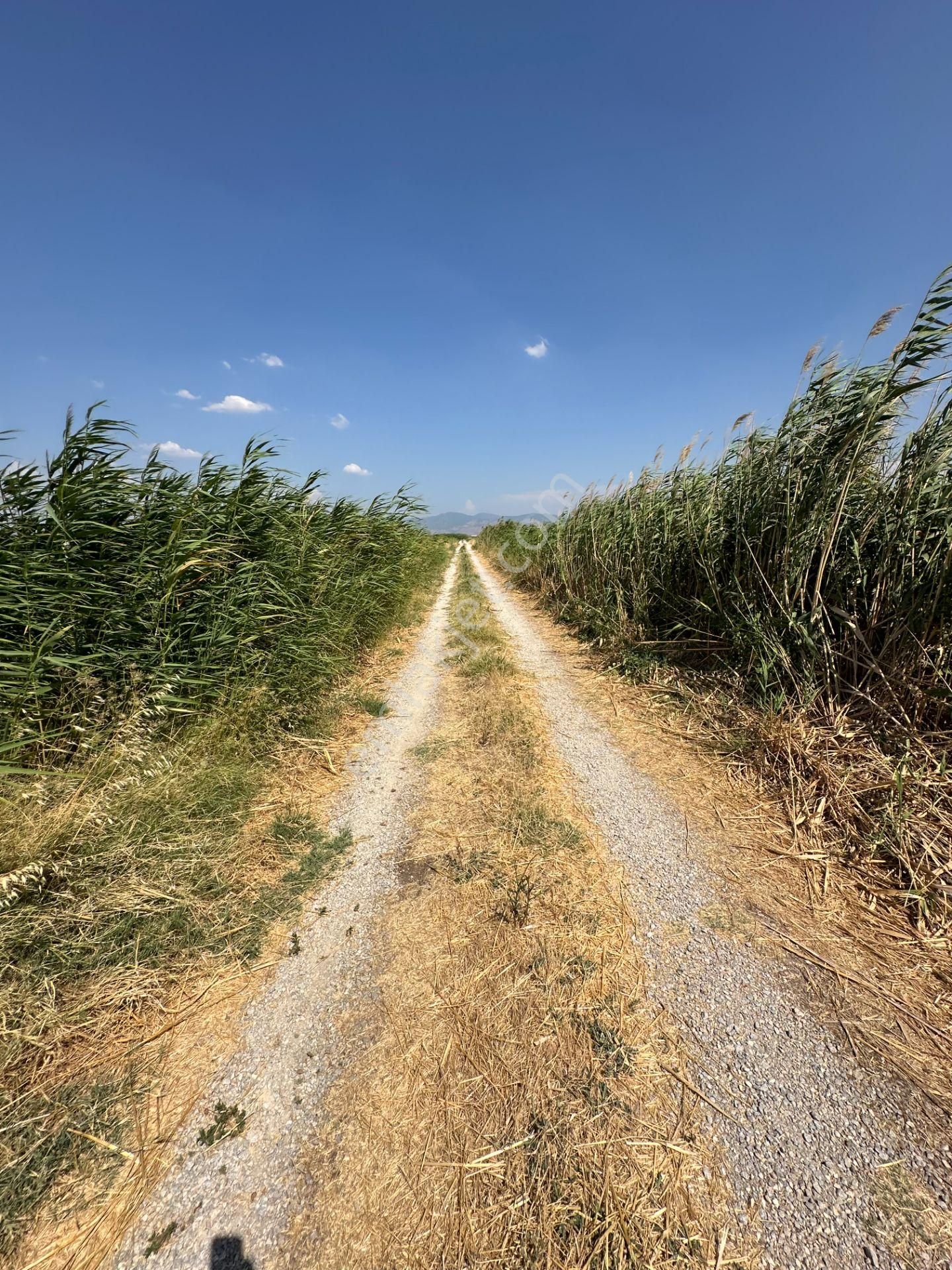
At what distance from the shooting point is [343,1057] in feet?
5.79

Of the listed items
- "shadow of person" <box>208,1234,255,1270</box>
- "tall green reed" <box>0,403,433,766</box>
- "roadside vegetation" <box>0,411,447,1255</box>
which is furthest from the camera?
"tall green reed" <box>0,403,433,766</box>

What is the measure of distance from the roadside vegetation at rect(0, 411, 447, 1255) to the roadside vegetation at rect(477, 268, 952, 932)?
133 inches

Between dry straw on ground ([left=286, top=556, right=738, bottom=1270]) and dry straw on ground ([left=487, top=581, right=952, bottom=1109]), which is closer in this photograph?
dry straw on ground ([left=286, top=556, right=738, bottom=1270])

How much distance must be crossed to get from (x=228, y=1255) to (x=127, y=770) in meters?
2.23

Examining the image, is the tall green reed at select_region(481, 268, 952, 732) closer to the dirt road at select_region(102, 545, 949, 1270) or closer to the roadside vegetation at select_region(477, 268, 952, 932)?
the roadside vegetation at select_region(477, 268, 952, 932)

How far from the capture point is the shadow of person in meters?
1.27

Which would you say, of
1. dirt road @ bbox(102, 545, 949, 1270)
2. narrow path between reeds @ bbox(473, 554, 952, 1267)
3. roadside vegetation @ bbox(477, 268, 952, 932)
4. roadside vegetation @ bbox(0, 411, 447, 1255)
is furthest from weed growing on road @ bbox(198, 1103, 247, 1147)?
roadside vegetation @ bbox(477, 268, 952, 932)

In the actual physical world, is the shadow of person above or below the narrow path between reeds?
above

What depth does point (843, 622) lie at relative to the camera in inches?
145

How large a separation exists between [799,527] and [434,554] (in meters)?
13.8

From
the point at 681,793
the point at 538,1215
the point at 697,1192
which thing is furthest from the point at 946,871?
the point at 538,1215

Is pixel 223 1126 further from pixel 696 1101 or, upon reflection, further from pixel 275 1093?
pixel 696 1101

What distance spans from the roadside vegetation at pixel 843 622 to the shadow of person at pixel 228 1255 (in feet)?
10.4

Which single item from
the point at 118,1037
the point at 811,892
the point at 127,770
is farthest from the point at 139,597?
the point at 811,892
